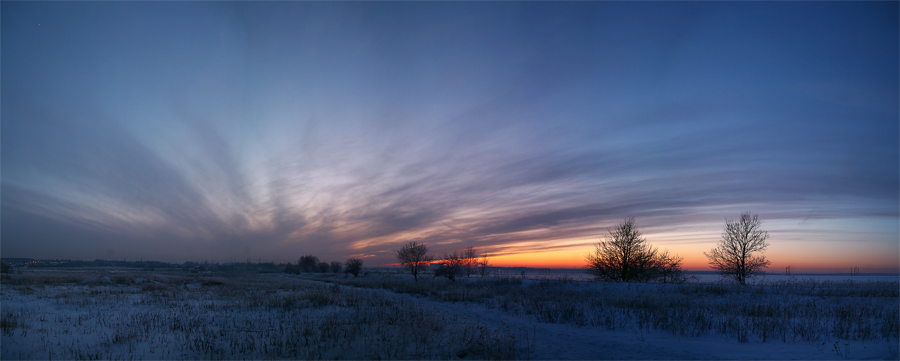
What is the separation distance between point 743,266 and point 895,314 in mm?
30084

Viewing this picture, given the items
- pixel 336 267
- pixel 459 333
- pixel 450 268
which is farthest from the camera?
pixel 336 267

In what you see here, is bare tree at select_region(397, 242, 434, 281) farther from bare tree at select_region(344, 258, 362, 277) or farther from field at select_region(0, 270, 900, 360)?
field at select_region(0, 270, 900, 360)

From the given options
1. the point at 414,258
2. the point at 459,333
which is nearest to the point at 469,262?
the point at 414,258

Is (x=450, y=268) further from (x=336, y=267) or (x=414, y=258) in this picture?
(x=336, y=267)

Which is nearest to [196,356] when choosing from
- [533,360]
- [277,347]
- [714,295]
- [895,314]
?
[277,347]

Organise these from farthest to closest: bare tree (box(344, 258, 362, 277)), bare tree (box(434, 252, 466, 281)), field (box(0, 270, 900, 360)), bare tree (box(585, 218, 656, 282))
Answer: bare tree (box(344, 258, 362, 277))
bare tree (box(434, 252, 466, 281))
bare tree (box(585, 218, 656, 282))
field (box(0, 270, 900, 360))

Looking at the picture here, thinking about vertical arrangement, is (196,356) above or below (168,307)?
above

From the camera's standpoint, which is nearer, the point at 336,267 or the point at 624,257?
the point at 624,257

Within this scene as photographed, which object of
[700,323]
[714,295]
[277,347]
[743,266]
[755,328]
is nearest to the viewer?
[277,347]

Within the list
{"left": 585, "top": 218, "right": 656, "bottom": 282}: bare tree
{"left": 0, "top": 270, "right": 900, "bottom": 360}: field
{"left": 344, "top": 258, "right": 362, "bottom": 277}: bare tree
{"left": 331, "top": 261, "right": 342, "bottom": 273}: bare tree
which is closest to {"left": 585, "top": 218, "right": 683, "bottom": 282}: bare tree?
{"left": 585, "top": 218, "right": 656, "bottom": 282}: bare tree

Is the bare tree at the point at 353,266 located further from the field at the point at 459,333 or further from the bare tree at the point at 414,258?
the field at the point at 459,333

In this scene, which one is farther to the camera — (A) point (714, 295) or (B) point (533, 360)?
(A) point (714, 295)

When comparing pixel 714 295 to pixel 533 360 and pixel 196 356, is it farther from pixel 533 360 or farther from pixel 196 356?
pixel 196 356

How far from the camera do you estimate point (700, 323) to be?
11.9 metres
